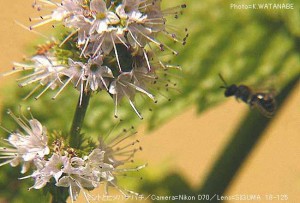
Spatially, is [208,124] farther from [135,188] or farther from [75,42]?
[75,42]

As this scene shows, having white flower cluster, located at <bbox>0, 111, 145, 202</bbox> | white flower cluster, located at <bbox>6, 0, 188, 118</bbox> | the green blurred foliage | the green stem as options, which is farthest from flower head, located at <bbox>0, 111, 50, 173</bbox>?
the green stem

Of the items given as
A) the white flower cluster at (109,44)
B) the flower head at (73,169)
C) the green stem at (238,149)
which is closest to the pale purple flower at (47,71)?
the white flower cluster at (109,44)

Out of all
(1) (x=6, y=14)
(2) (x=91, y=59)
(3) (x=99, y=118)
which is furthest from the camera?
(1) (x=6, y=14)

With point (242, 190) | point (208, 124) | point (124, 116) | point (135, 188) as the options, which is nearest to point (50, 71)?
point (124, 116)

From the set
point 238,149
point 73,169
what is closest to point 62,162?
point 73,169

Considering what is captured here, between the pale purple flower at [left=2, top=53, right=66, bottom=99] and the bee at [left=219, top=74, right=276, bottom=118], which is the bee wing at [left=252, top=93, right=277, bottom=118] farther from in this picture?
the pale purple flower at [left=2, top=53, right=66, bottom=99]

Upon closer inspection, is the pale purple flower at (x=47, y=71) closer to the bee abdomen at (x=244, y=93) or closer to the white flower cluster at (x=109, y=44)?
the white flower cluster at (x=109, y=44)
